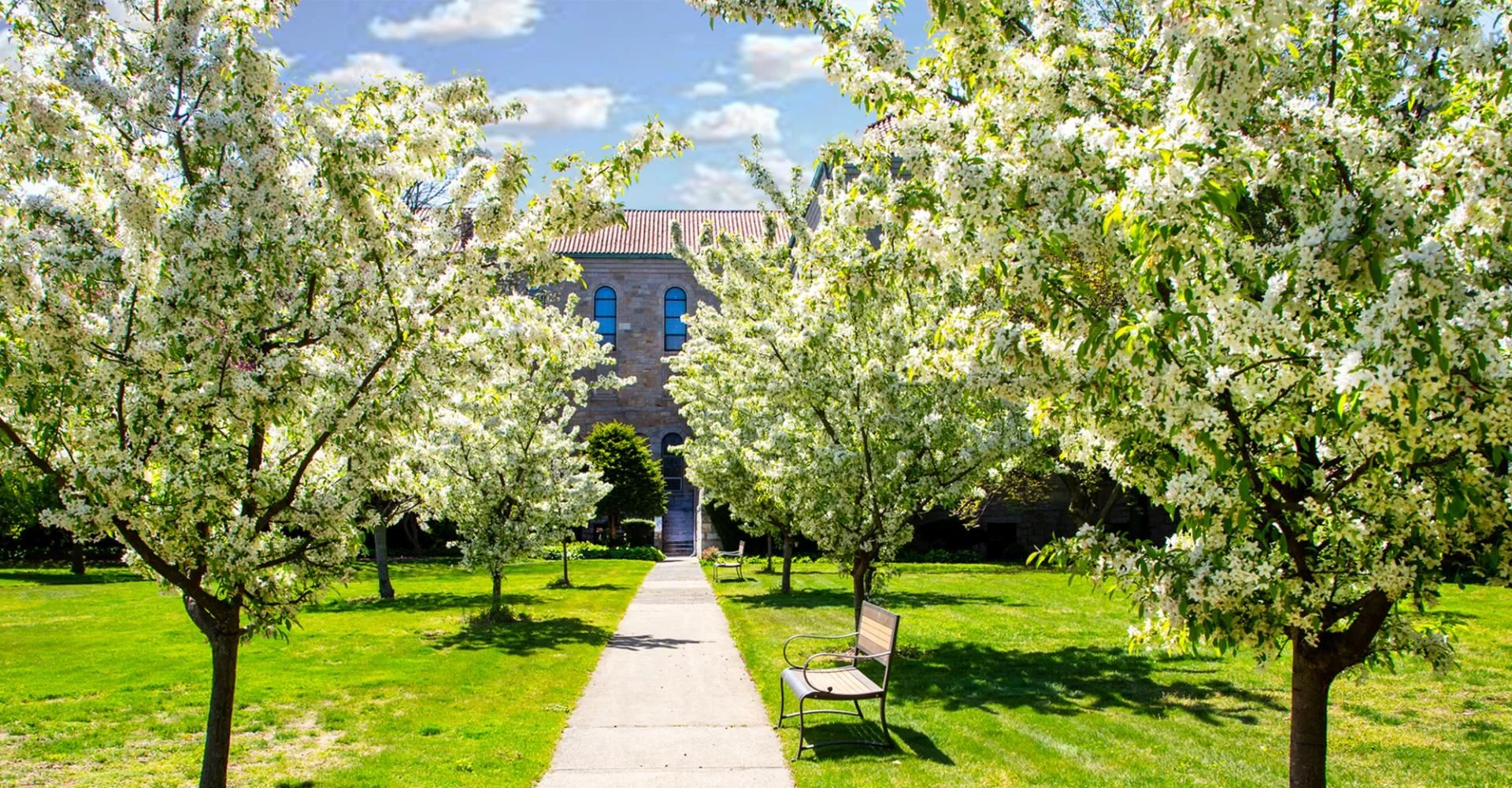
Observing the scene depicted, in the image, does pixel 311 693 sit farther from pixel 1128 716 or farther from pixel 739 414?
pixel 739 414

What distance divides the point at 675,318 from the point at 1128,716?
1618 inches

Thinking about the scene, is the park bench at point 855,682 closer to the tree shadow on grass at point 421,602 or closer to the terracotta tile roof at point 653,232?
the tree shadow on grass at point 421,602

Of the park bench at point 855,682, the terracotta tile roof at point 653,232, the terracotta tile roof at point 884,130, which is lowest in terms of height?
the park bench at point 855,682

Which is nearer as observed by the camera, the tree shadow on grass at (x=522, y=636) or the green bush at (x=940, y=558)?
the tree shadow on grass at (x=522, y=636)

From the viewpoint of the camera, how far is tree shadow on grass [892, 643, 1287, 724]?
8.98 meters

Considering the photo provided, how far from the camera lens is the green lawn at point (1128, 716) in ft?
22.6

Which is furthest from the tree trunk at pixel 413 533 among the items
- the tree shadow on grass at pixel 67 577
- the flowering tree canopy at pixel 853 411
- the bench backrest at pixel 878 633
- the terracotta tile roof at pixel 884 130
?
the terracotta tile roof at pixel 884 130

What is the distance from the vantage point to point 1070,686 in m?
10.2

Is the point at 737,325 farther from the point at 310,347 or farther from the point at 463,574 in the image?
the point at 463,574

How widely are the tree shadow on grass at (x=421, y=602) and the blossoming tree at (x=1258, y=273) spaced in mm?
15064

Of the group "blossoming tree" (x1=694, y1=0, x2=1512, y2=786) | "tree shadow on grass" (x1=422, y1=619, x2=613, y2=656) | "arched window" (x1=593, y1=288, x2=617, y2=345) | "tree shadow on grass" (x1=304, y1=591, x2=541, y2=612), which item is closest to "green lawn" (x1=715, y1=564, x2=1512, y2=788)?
"blossoming tree" (x1=694, y1=0, x2=1512, y2=786)

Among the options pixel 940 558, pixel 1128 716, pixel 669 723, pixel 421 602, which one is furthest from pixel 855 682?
pixel 940 558

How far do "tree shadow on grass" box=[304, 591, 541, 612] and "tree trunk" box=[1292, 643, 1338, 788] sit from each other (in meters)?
15.0

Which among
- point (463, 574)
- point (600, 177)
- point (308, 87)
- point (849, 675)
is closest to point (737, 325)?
point (849, 675)
